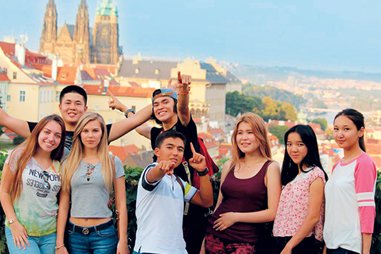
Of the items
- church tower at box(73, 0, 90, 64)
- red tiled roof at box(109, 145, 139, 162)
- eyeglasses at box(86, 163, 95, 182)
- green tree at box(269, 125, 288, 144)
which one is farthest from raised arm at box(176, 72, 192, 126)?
church tower at box(73, 0, 90, 64)

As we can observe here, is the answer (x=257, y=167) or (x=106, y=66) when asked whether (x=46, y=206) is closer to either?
(x=257, y=167)

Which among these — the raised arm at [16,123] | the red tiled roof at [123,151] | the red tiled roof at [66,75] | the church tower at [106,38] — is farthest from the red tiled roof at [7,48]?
the raised arm at [16,123]

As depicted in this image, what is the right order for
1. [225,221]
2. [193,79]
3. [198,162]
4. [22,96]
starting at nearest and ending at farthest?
[198,162] < [225,221] < [22,96] < [193,79]

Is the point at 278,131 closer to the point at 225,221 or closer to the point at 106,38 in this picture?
the point at 106,38

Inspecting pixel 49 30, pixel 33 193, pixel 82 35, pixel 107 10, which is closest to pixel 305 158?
pixel 33 193

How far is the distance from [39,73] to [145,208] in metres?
51.9

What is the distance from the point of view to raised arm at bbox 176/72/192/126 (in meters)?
3.50

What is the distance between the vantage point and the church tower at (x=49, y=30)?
82312mm

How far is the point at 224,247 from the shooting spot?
11.0 feet

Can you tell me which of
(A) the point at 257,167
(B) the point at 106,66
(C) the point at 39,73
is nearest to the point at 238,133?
(A) the point at 257,167

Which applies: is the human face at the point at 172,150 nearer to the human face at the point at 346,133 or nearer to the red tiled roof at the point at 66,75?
the human face at the point at 346,133

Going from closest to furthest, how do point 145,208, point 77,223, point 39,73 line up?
point 145,208, point 77,223, point 39,73

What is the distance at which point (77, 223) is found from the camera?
11.2ft

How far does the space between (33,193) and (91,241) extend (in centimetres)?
34
